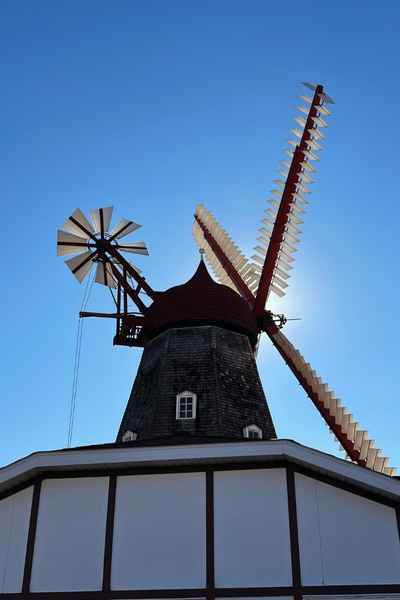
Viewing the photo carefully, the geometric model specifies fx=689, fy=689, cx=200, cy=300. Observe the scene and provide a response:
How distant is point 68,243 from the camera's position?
23609 millimetres

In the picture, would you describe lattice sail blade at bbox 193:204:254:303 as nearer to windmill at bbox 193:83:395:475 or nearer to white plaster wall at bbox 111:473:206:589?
windmill at bbox 193:83:395:475

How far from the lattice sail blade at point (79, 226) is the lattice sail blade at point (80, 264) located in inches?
25.3

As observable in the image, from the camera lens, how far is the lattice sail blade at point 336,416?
19.2 meters

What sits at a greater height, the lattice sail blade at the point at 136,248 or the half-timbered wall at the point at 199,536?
the lattice sail blade at the point at 136,248

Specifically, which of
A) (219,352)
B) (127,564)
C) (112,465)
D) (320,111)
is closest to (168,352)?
(219,352)

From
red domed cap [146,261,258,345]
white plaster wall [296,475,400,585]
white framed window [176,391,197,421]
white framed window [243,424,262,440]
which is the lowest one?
white plaster wall [296,475,400,585]

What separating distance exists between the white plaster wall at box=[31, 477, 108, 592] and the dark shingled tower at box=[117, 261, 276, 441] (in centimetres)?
383

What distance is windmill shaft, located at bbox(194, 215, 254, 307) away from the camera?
24578 millimetres

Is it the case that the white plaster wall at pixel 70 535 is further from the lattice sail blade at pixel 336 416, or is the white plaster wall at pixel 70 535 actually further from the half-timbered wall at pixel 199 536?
the lattice sail blade at pixel 336 416

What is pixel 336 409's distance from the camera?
20297 millimetres

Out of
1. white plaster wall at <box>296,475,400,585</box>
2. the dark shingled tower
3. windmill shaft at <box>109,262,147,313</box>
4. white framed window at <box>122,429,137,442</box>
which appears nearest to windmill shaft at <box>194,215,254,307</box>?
the dark shingled tower

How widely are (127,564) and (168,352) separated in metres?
8.12

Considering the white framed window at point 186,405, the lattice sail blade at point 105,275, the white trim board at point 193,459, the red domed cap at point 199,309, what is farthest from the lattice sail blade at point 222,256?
the white trim board at point 193,459

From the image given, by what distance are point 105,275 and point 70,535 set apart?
41.7 ft
